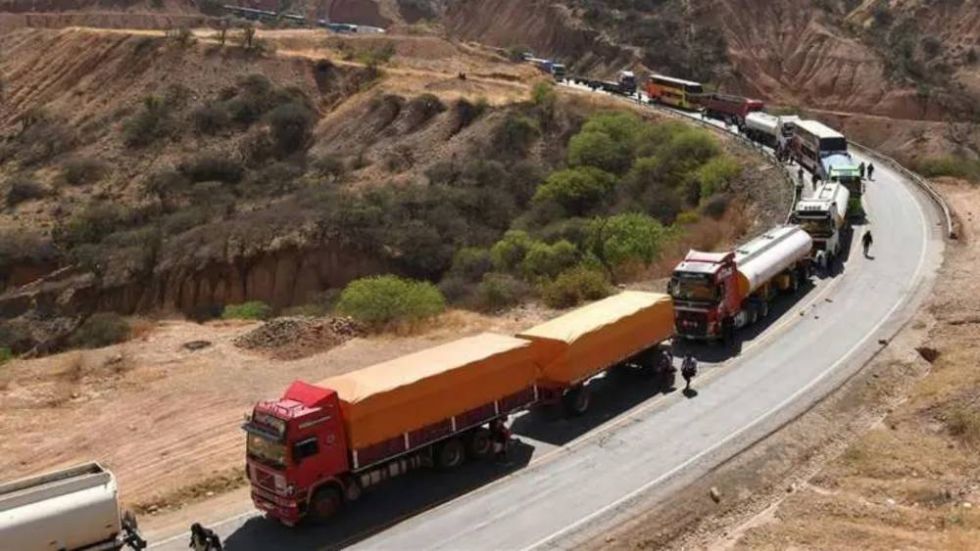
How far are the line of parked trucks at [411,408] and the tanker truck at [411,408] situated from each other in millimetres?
30

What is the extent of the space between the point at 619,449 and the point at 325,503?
830 centimetres

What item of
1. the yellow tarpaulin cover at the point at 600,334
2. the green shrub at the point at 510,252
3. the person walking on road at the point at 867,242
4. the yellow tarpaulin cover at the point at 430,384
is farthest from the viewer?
the green shrub at the point at 510,252

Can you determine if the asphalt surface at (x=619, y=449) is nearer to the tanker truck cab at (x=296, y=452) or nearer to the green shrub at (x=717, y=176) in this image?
the tanker truck cab at (x=296, y=452)

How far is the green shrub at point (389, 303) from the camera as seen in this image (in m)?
37.8

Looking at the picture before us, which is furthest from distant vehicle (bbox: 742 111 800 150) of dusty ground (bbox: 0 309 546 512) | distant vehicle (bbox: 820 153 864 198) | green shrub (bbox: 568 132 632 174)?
dusty ground (bbox: 0 309 546 512)

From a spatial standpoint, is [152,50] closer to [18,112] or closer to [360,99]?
[18,112]

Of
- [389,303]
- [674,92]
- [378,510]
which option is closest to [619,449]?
[378,510]

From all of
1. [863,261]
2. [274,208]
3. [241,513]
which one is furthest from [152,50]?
[241,513]

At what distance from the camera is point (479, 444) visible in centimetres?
2473

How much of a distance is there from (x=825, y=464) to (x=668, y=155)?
4226cm

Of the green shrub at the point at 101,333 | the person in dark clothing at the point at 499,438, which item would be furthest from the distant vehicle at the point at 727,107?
the person in dark clothing at the point at 499,438

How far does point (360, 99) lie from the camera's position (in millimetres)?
82500

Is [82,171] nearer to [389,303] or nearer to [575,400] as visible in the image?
[389,303]

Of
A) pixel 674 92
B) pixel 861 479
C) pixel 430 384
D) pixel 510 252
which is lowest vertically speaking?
pixel 510 252
